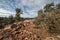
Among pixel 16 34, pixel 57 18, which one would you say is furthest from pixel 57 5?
pixel 16 34

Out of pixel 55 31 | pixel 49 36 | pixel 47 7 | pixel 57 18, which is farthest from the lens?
pixel 47 7

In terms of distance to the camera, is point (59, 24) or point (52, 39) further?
point (59, 24)

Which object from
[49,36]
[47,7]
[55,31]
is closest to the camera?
[49,36]

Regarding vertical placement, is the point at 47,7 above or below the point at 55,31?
above

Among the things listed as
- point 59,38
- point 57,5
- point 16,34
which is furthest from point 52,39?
point 57,5

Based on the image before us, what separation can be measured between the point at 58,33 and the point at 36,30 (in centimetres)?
386

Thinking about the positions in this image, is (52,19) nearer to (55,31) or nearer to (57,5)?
(55,31)

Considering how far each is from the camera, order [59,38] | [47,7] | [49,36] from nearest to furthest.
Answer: [59,38] → [49,36] → [47,7]

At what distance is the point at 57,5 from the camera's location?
1264 inches

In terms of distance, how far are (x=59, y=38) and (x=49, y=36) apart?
6.24 ft

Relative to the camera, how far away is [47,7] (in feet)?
112

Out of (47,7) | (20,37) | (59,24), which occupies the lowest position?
(20,37)

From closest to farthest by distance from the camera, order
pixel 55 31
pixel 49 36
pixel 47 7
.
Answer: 1. pixel 49 36
2. pixel 55 31
3. pixel 47 7

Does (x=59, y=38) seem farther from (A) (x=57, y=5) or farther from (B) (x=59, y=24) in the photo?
(A) (x=57, y=5)
